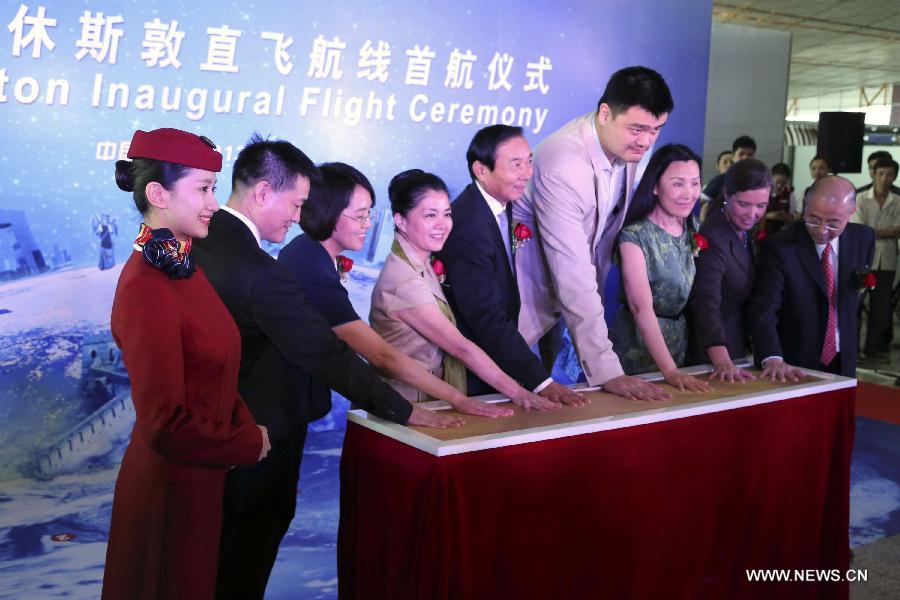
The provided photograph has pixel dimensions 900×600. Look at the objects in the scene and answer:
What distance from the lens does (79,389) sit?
4.16 meters

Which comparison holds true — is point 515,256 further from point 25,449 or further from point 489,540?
point 25,449

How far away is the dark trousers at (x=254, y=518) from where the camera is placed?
2.09 m

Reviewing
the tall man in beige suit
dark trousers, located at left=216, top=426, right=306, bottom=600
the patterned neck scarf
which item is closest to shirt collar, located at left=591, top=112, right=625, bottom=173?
the tall man in beige suit

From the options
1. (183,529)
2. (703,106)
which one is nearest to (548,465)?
(183,529)

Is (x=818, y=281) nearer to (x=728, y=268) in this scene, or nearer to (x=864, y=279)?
(x=864, y=279)

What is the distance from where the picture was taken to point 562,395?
241cm

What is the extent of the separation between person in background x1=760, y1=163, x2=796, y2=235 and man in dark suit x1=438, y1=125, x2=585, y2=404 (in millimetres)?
4748

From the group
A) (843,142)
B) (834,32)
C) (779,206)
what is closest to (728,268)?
(779,206)

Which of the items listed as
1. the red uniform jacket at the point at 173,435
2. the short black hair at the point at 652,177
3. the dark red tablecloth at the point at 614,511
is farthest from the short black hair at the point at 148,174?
the short black hair at the point at 652,177

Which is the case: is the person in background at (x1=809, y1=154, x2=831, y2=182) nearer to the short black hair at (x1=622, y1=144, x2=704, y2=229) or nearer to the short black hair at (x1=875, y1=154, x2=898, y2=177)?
the short black hair at (x1=875, y1=154, x2=898, y2=177)

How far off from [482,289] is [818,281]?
1.25 meters

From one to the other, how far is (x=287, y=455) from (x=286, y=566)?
1196 mm

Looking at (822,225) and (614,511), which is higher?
(822,225)

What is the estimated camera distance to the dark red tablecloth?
1950mm
